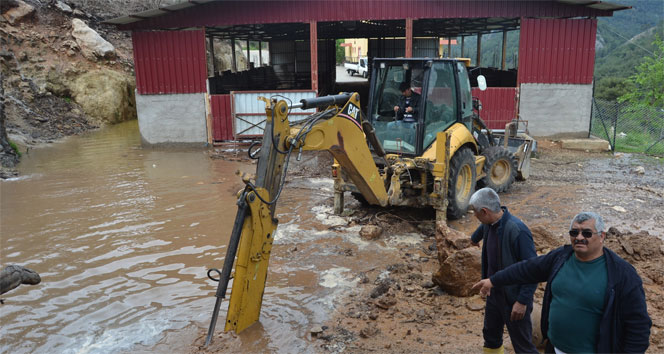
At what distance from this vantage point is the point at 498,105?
16.5 m

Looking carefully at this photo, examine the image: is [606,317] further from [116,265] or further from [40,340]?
[116,265]

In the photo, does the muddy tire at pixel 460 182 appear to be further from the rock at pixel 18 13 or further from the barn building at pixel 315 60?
the rock at pixel 18 13

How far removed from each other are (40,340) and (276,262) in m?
2.91

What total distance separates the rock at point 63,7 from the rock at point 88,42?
0.81 metres

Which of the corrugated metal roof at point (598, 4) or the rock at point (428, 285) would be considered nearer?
the rock at point (428, 285)

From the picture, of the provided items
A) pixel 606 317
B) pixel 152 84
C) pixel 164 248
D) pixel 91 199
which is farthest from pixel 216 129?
pixel 606 317

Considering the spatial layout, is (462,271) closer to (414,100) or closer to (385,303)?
(385,303)

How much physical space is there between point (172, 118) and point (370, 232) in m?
10.8

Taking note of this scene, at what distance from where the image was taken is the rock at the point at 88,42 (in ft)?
74.4

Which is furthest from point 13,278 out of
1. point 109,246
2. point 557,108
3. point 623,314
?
point 557,108

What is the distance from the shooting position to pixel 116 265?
273 inches

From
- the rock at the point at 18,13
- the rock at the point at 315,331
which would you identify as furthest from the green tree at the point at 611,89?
the rock at the point at 315,331

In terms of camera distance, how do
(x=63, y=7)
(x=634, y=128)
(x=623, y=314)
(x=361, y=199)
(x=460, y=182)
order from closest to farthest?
(x=623, y=314) → (x=460, y=182) → (x=361, y=199) → (x=634, y=128) → (x=63, y=7)

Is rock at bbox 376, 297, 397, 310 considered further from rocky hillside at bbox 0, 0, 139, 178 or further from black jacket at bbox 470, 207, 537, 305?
rocky hillside at bbox 0, 0, 139, 178
